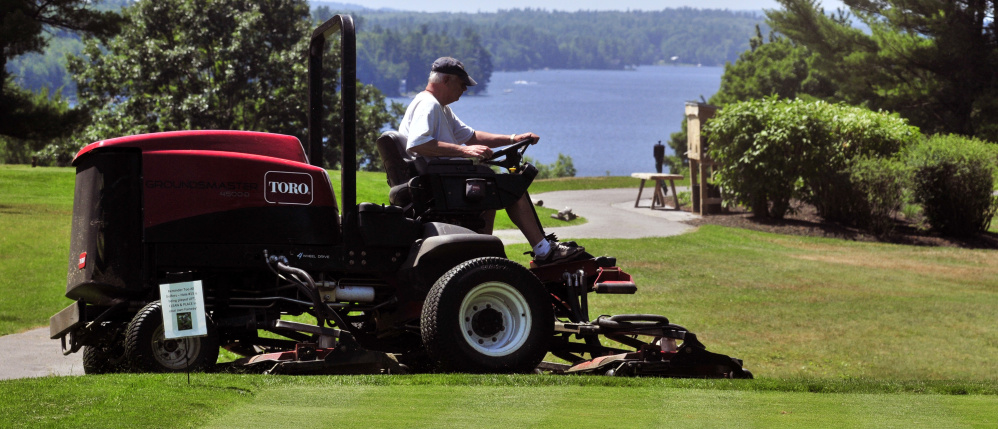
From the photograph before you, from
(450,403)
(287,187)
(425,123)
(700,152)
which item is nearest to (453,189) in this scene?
(425,123)

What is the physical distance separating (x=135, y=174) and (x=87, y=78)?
5265 cm

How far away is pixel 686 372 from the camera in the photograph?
334 inches

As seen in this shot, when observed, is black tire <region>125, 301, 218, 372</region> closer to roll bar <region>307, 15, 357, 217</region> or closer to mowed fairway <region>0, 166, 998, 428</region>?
mowed fairway <region>0, 166, 998, 428</region>

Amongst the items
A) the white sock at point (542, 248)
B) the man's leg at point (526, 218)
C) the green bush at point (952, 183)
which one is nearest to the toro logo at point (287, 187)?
the man's leg at point (526, 218)

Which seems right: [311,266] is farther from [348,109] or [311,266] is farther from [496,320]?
[496,320]

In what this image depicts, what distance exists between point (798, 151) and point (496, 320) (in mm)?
20286

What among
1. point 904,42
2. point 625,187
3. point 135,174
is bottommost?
point 625,187

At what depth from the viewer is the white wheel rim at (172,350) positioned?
7567 millimetres

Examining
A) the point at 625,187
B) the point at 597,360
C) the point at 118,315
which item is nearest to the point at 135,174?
the point at 118,315

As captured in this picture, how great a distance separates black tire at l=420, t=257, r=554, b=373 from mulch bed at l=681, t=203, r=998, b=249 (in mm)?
18823

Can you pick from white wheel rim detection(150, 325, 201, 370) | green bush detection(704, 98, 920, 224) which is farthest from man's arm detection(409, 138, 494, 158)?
green bush detection(704, 98, 920, 224)

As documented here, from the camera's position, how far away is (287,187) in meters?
7.77

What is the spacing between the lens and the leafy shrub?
25703 millimetres

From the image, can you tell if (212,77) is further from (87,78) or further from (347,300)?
(347,300)
